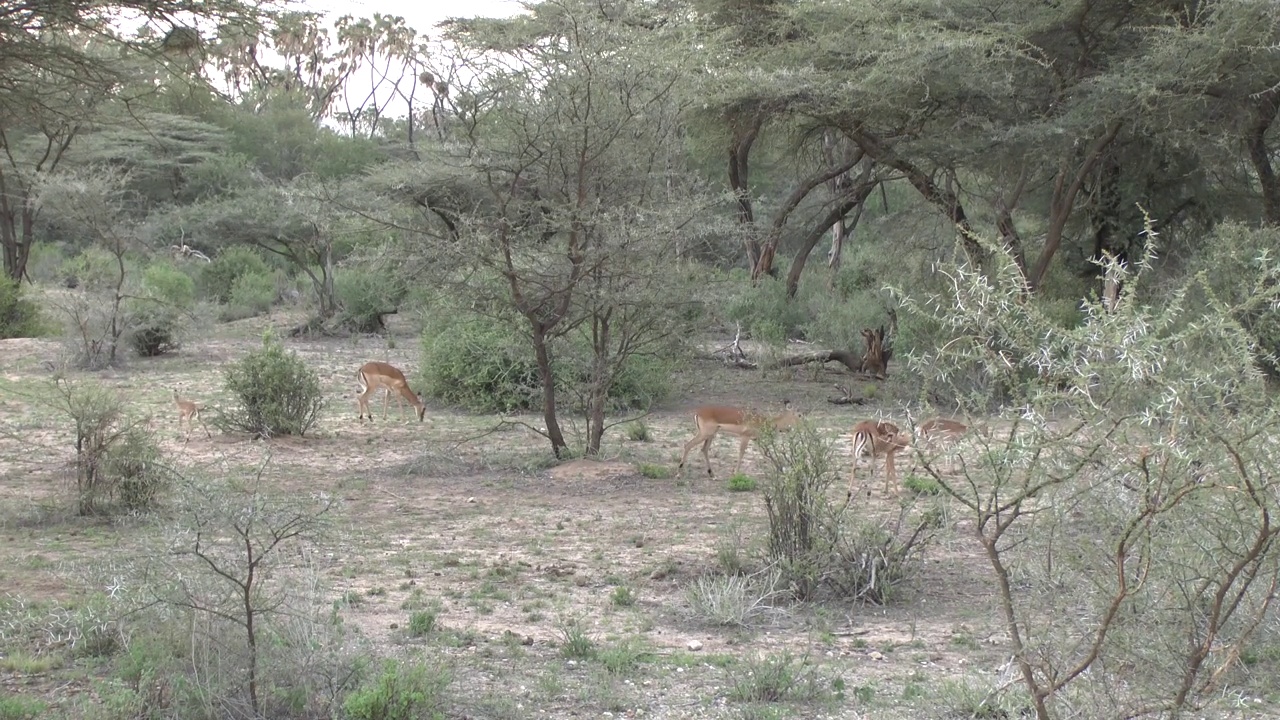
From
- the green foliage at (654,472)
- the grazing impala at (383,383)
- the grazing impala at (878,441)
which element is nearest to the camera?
the grazing impala at (878,441)

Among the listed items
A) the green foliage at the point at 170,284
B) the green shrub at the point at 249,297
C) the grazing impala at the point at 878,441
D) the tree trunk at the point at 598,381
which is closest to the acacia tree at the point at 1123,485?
the grazing impala at the point at 878,441

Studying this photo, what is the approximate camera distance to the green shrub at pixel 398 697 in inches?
169

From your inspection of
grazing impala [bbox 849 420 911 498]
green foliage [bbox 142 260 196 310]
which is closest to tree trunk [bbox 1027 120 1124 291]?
grazing impala [bbox 849 420 911 498]

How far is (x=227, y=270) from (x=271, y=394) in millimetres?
16629

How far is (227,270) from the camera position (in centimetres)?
2742

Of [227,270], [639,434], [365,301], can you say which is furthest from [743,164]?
[227,270]

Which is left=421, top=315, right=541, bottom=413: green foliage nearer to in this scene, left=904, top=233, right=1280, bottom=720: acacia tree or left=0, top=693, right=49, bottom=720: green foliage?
left=0, top=693, right=49, bottom=720: green foliage

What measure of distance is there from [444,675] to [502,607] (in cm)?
167

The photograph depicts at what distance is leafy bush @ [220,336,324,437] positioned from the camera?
12.0m

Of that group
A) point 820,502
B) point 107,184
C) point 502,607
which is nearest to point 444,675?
point 502,607

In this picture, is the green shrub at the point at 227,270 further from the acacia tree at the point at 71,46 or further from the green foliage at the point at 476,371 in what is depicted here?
the acacia tree at the point at 71,46

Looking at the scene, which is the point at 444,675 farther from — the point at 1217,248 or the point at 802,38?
the point at 802,38

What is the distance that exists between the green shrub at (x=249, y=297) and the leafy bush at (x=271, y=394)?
13.5m

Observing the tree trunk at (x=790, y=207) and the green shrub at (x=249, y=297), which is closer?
the tree trunk at (x=790, y=207)
